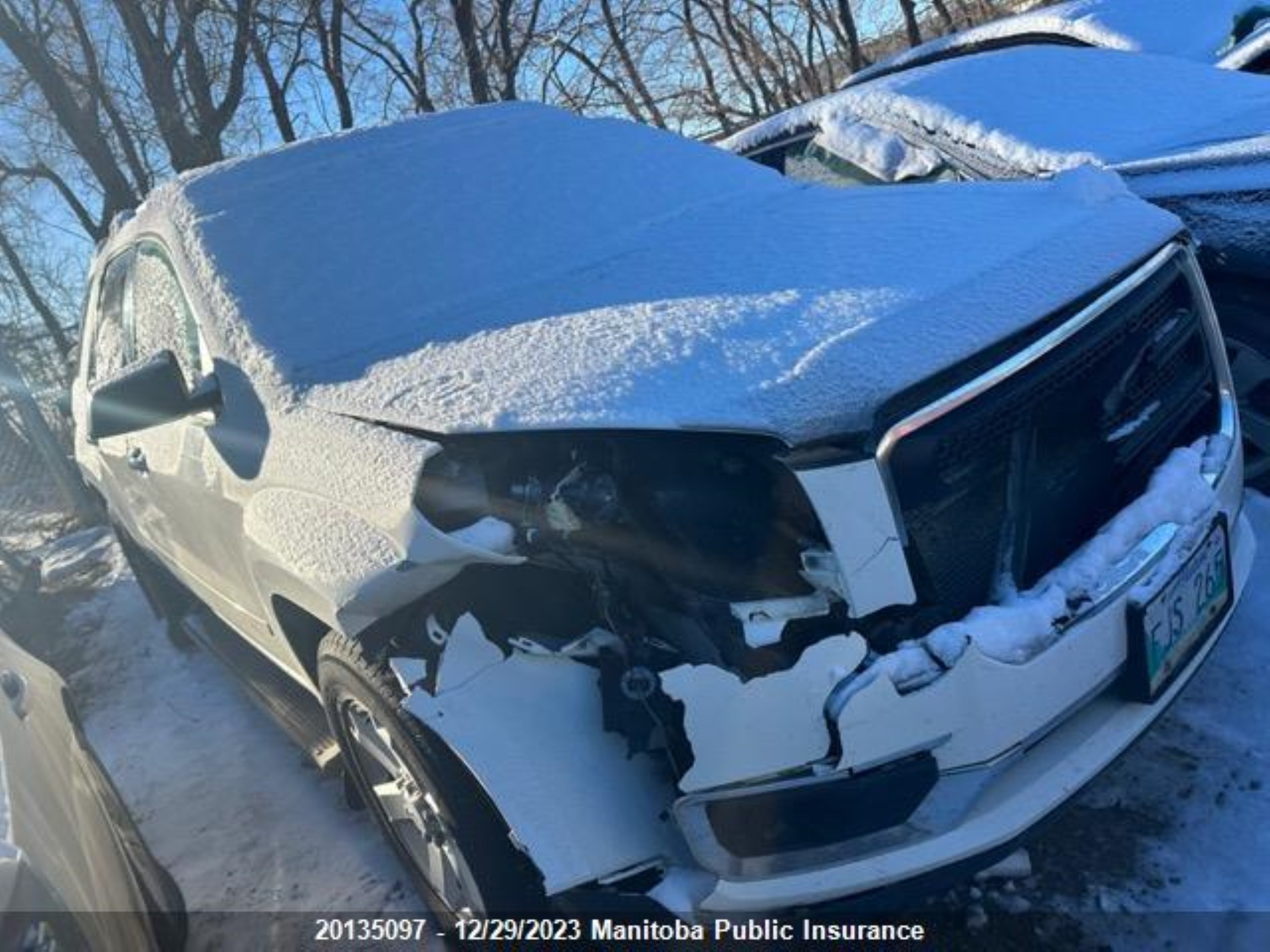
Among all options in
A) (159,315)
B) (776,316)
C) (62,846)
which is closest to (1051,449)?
(776,316)

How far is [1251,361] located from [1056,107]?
4.92 feet

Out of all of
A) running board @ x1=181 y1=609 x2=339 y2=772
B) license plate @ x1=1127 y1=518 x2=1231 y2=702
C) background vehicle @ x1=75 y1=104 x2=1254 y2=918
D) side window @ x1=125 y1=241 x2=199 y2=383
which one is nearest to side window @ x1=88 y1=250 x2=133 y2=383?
side window @ x1=125 y1=241 x2=199 y2=383

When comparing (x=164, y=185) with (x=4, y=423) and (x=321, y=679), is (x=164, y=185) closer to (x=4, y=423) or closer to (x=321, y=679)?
(x=321, y=679)

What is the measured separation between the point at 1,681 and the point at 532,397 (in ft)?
4.58

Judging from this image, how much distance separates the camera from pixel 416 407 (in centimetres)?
203

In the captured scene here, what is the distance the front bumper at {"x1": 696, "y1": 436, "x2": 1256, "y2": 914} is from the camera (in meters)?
1.72

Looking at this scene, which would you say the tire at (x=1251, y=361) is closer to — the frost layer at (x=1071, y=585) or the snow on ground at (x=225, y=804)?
the frost layer at (x=1071, y=585)

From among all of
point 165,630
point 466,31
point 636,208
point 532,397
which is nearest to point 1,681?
point 532,397

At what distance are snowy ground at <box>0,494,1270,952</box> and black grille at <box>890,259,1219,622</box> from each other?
458mm

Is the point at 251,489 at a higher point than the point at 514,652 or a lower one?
higher

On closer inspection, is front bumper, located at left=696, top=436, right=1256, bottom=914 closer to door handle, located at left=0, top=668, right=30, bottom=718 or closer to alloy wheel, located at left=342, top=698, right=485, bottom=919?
alloy wheel, located at left=342, top=698, right=485, bottom=919

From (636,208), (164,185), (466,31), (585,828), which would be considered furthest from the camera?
(466,31)

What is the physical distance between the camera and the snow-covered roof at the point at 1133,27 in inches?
219

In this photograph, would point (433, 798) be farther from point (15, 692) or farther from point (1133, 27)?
point (1133, 27)
